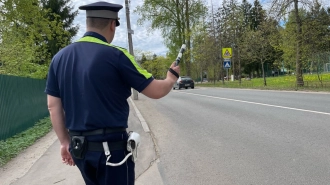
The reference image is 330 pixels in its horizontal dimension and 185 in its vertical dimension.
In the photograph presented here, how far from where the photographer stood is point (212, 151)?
6145 mm

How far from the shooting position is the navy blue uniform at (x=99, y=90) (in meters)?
2.20

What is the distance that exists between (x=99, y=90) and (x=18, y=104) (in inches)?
335

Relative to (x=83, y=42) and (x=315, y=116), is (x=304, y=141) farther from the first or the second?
(x=83, y=42)

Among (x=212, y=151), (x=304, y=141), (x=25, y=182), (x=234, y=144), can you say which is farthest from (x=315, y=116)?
(x=25, y=182)

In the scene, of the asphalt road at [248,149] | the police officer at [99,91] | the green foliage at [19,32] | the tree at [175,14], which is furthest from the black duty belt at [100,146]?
the tree at [175,14]

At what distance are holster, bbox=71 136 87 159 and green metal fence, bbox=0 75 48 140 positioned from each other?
653cm

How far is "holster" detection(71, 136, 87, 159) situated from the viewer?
2240mm

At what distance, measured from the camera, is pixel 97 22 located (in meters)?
2.36

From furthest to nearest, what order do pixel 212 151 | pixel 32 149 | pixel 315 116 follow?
pixel 315 116
pixel 32 149
pixel 212 151

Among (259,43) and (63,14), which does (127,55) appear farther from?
(63,14)

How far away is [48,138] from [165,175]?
5.41m

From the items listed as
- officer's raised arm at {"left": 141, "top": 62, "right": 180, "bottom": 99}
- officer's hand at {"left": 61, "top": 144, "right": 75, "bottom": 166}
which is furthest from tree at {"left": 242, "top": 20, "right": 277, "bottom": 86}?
officer's hand at {"left": 61, "top": 144, "right": 75, "bottom": 166}

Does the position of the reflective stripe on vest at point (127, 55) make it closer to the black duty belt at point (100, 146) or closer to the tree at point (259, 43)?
the black duty belt at point (100, 146)

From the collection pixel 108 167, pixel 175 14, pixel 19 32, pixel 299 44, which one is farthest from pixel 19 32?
pixel 175 14
